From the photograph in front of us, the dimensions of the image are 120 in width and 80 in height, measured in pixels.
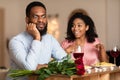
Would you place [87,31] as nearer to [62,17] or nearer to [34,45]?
[34,45]

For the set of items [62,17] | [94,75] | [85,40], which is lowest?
[94,75]

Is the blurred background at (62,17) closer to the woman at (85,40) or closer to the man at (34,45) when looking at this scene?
the woman at (85,40)

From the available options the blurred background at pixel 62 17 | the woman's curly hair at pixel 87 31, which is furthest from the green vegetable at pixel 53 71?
the blurred background at pixel 62 17

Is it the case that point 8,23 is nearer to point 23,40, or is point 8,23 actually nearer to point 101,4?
point 101,4

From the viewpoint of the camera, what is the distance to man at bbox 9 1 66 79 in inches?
79.3

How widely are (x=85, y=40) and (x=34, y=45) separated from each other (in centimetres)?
95

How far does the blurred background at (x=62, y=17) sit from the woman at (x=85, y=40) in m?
3.71

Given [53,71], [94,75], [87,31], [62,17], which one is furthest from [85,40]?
[62,17]

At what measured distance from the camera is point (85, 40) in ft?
9.61

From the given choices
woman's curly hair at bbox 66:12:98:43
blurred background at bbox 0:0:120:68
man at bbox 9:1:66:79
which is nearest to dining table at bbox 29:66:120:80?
man at bbox 9:1:66:79

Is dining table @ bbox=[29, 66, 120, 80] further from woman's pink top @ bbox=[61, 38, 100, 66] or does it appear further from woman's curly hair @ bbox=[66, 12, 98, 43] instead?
woman's curly hair @ bbox=[66, 12, 98, 43]

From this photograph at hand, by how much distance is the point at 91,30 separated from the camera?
120 inches

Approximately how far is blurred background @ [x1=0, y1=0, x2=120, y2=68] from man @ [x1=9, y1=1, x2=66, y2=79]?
4.49 metres

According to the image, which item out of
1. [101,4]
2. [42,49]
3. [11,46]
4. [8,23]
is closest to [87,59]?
[42,49]
